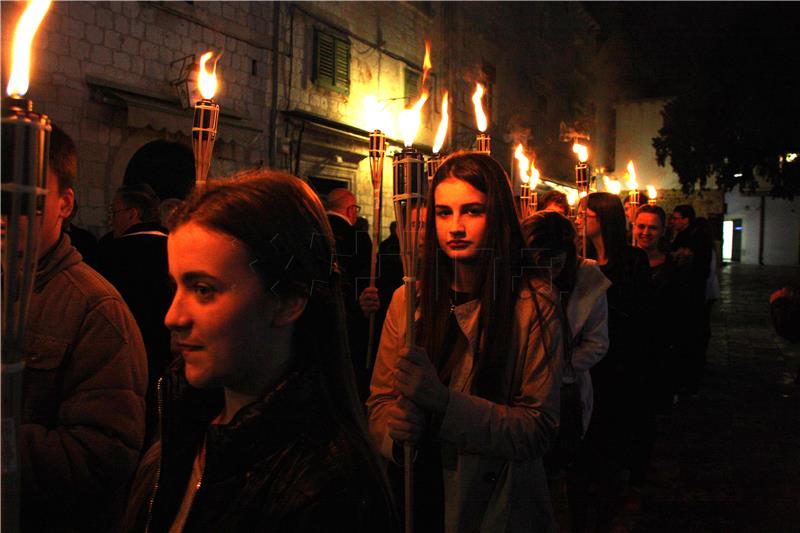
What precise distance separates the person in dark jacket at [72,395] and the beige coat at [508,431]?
848 millimetres

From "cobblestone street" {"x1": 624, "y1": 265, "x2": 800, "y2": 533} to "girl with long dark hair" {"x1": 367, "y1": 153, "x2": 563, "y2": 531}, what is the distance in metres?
2.46

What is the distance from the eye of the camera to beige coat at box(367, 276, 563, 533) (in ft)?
6.61

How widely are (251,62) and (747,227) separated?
1638 inches

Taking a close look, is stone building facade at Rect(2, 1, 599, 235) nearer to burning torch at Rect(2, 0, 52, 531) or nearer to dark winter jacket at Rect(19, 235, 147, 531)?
dark winter jacket at Rect(19, 235, 147, 531)

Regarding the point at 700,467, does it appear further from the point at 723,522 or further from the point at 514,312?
the point at 514,312

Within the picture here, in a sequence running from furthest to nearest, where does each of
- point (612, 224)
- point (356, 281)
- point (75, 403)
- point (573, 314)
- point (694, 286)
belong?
point (694, 286) < point (356, 281) < point (612, 224) < point (573, 314) < point (75, 403)

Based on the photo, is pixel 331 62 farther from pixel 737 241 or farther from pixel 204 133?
pixel 737 241

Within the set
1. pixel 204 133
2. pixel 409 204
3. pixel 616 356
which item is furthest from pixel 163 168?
pixel 409 204

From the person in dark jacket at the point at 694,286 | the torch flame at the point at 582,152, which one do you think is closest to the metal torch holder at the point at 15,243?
the torch flame at the point at 582,152

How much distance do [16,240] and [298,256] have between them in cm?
62

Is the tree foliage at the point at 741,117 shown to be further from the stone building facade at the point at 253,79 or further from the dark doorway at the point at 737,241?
the dark doorway at the point at 737,241

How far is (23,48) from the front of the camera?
100 centimetres

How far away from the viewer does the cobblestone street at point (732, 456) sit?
4.53m

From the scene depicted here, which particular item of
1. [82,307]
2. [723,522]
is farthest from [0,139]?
[723,522]
